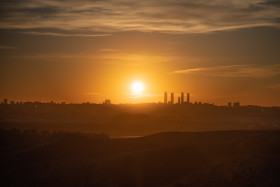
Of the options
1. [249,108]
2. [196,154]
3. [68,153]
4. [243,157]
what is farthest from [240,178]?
[249,108]

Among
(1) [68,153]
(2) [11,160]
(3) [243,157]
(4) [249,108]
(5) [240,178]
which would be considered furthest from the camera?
(4) [249,108]

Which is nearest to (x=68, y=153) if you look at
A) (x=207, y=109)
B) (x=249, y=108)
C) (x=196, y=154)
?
(x=196, y=154)

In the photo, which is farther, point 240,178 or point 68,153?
point 68,153

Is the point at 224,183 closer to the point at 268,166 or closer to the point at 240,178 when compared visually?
the point at 240,178

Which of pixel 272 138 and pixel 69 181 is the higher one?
pixel 272 138

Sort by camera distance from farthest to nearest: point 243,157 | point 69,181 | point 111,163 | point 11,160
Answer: point 11,160 < point 111,163 < point 69,181 < point 243,157

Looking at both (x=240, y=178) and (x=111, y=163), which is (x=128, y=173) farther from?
(x=240, y=178)
